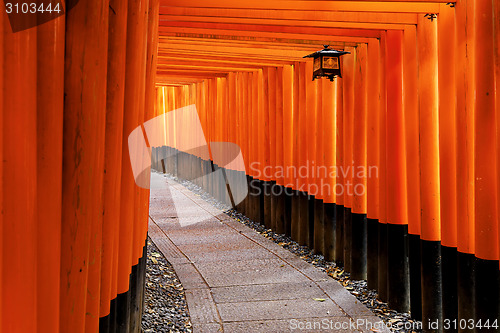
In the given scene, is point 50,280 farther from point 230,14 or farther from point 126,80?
point 230,14

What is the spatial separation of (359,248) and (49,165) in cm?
533

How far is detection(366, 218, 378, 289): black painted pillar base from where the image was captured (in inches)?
242

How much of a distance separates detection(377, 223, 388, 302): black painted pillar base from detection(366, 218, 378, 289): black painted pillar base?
20 cm

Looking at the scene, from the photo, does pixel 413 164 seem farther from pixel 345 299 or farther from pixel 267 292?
pixel 267 292

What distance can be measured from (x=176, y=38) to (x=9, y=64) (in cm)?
488

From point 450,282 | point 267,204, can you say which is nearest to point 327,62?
point 450,282

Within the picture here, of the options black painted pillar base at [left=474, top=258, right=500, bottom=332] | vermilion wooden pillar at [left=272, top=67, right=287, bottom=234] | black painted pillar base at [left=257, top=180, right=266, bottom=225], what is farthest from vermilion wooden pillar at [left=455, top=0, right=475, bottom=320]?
black painted pillar base at [left=257, top=180, right=266, bottom=225]

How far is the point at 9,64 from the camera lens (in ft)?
5.65

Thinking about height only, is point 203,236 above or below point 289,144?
below

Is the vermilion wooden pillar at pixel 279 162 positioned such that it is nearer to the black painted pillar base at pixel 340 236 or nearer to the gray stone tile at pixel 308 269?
the gray stone tile at pixel 308 269

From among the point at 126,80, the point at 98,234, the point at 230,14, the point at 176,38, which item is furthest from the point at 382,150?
the point at 98,234

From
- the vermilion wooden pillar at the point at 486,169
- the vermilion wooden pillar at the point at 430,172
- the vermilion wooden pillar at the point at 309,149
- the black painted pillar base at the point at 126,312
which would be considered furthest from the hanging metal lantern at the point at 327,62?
the black painted pillar base at the point at 126,312

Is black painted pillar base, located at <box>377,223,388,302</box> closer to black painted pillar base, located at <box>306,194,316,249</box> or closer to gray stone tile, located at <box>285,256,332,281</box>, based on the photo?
gray stone tile, located at <box>285,256,332,281</box>

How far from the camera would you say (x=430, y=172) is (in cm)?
491
